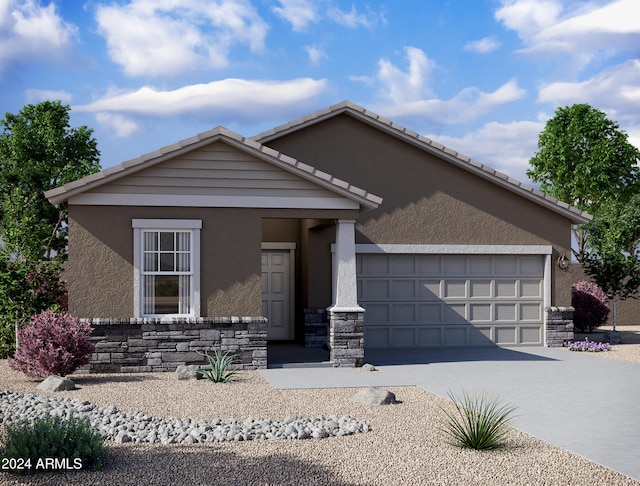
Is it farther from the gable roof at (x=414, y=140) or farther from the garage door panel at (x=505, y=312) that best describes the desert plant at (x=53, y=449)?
the garage door panel at (x=505, y=312)

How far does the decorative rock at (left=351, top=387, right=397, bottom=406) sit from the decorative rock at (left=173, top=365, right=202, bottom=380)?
341cm

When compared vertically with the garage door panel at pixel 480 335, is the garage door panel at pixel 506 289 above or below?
above

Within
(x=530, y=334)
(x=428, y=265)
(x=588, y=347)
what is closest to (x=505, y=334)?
(x=530, y=334)

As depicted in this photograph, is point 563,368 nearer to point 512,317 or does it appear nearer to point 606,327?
point 512,317

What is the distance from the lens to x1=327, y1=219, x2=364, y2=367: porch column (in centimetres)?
1506

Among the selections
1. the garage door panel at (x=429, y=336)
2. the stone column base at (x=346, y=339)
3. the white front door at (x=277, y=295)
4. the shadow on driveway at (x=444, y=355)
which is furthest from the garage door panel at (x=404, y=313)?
the stone column base at (x=346, y=339)

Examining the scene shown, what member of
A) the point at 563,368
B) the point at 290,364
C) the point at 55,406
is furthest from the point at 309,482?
the point at 563,368

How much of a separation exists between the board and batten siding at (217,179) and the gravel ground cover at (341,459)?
497 cm

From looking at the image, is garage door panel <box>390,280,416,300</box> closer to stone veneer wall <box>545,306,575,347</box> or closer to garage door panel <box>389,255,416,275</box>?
garage door panel <box>389,255,416,275</box>

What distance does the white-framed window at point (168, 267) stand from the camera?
14453mm

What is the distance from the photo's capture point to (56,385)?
12.0 metres

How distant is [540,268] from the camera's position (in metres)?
19.2

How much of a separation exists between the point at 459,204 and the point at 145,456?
1227cm

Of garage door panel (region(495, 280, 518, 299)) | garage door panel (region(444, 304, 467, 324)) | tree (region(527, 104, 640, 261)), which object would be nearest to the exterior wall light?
garage door panel (region(495, 280, 518, 299))
